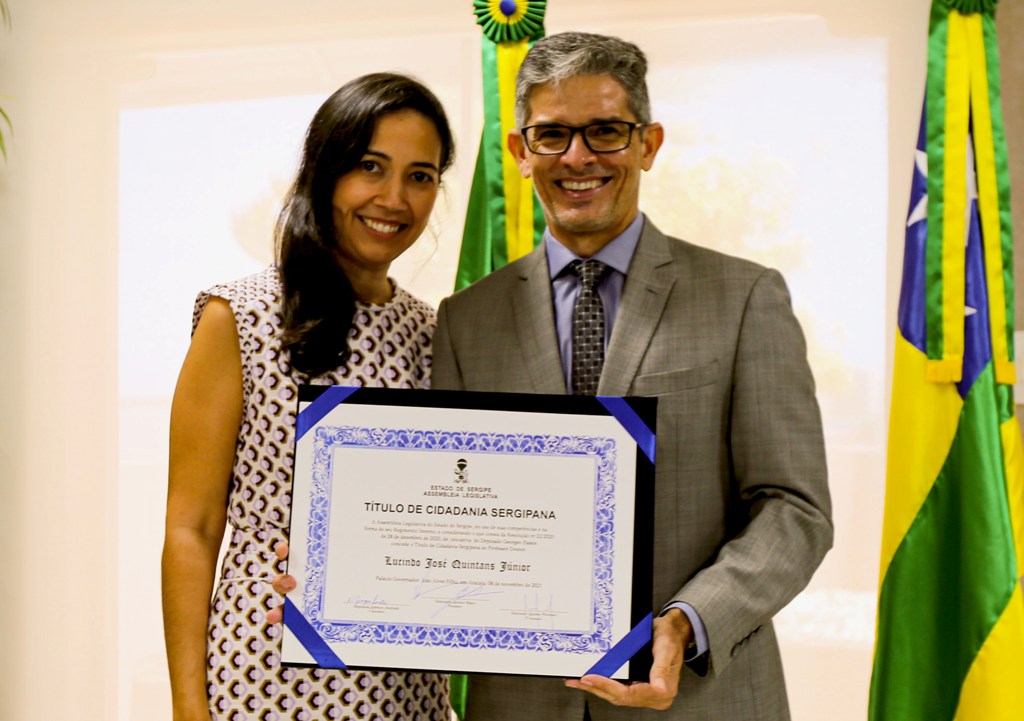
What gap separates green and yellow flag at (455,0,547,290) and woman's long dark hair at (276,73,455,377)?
580mm

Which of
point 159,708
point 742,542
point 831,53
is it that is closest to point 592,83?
point 742,542

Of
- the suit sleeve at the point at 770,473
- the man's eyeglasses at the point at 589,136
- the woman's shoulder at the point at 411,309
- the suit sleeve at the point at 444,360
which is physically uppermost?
the man's eyeglasses at the point at 589,136

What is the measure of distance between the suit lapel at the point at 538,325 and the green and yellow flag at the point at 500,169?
0.65 metres

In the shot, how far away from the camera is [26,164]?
10.3 ft

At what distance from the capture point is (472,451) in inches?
57.9

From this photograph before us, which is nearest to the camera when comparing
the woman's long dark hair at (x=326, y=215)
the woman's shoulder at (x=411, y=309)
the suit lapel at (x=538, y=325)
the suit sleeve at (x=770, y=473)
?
the suit sleeve at (x=770, y=473)

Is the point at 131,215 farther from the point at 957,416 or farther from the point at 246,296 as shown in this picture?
the point at 957,416

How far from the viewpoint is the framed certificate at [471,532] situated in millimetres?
1440

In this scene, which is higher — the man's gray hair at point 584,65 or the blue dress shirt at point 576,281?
the man's gray hair at point 584,65

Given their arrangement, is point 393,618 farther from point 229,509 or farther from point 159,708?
point 159,708

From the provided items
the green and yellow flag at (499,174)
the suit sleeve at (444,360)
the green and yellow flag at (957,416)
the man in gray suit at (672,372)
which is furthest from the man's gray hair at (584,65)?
the green and yellow flag at (957,416)
